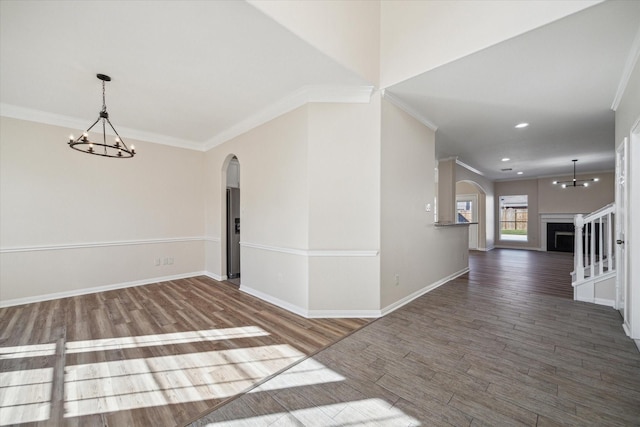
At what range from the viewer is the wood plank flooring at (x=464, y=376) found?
1.66 metres

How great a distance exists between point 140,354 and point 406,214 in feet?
11.4

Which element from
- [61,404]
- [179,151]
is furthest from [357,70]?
[179,151]

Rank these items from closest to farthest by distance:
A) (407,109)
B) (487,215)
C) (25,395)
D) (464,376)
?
(25,395)
(464,376)
(407,109)
(487,215)

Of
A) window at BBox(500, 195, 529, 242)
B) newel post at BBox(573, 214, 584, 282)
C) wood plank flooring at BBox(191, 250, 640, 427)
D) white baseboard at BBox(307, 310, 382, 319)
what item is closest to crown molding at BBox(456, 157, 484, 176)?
window at BBox(500, 195, 529, 242)

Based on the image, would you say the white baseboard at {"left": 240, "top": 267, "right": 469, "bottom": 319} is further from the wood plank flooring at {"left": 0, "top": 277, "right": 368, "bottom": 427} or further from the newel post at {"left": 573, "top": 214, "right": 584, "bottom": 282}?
the newel post at {"left": 573, "top": 214, "right": 584, "bottom": 282}

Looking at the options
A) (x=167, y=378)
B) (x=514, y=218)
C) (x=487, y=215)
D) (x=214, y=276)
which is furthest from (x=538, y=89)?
(x=514, y=218)

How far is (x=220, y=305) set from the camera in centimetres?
369

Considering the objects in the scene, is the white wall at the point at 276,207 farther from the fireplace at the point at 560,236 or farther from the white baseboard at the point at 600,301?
the fireplace at the point at 560,236

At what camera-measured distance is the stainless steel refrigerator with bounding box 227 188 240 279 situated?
5.27 m

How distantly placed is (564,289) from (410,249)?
306 cm

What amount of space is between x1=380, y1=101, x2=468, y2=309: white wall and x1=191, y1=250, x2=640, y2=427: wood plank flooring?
579 mm

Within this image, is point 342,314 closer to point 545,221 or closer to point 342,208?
point 342,208

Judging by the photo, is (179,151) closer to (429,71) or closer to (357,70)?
(357,70)

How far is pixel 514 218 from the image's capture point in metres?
10.2
